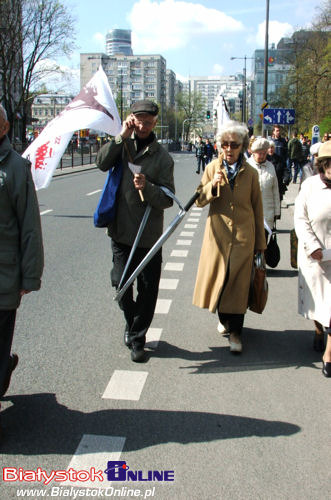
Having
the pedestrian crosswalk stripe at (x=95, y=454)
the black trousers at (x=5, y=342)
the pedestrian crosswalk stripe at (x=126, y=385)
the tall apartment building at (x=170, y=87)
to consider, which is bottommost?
the pedestrian crosswalk stripe at (x=95, y=454)

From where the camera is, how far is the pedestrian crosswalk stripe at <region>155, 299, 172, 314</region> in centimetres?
605

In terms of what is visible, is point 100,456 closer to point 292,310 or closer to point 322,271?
point 322,271

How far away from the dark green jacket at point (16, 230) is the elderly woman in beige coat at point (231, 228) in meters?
1.76

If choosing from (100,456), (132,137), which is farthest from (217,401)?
(132,137)

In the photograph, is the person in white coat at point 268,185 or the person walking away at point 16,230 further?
the person in white coat at point 268,185

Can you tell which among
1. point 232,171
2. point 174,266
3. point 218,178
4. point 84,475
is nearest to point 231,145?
point 232,171

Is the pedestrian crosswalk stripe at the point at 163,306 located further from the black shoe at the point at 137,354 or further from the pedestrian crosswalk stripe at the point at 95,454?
the pedestrian crosswalk stripe at the point at 95,454

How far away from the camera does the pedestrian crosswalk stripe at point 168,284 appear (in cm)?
702

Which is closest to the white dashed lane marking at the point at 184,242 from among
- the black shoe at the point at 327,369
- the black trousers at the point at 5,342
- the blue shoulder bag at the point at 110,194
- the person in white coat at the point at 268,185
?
the person in white coat at the point at 268,185

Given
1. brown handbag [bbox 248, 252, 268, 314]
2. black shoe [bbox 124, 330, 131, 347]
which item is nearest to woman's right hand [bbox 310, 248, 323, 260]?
brown handbag [bbox 248, 252, 268, 314]

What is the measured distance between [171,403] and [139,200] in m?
1.54

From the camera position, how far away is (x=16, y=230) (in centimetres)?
331

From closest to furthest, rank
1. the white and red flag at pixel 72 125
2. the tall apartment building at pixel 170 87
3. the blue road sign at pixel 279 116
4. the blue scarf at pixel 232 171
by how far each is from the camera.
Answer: the white and red flag at pixel 72 125 < the blue scarf at pixel 232 171 < the blue road sign at pixel 279 116 < the tall apartment building at pixel 170 87

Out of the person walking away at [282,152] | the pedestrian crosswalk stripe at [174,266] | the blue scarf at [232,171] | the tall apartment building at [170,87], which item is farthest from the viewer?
the tall apartment building at [170,87]
